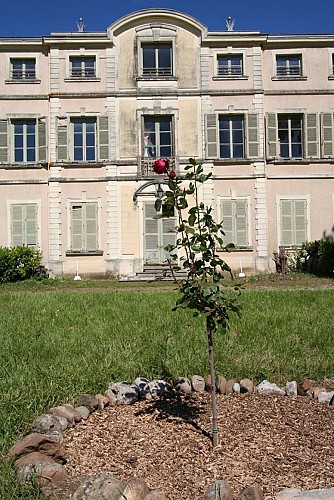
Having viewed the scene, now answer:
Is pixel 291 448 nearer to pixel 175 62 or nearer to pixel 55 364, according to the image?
pixel 55 364

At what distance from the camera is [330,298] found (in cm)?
948

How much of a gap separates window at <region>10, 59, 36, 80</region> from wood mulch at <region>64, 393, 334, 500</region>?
1696cm

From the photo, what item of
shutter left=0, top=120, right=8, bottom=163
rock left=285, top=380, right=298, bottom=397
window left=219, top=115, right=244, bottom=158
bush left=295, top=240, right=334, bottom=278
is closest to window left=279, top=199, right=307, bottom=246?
bush left=295, top=240, right=334, bottom=278

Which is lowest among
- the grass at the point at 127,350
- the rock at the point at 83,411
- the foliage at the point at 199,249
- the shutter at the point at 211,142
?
the rock at the point at 83,411

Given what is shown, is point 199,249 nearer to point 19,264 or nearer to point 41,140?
point 19,264

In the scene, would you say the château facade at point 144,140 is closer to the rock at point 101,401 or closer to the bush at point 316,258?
the bush at point 316,258

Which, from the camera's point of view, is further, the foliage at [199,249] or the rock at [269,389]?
the rock at [269,389]

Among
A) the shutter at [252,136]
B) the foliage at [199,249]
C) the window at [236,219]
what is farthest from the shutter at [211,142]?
the foliage at [199,249]

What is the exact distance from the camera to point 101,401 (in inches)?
173

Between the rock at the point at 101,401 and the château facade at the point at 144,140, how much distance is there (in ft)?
46.0

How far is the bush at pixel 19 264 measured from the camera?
16.9 meters

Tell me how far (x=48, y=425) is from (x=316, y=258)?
1495 cm

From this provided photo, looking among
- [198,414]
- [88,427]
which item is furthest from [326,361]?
[88,427]

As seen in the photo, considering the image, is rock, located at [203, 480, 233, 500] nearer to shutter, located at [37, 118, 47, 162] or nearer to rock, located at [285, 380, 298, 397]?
rock, located at [285, 380, 298, 397]
